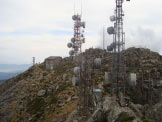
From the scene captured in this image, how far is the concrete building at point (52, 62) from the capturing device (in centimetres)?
7012

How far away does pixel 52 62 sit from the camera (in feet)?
248

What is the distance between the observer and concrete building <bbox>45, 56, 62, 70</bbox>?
230 ft

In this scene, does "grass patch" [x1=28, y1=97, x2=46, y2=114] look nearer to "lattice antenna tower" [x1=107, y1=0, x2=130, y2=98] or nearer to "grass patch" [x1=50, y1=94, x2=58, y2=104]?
"grass patch" [x1=50, y1=94, x2=58, y2=104]

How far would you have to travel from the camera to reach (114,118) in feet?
93.7

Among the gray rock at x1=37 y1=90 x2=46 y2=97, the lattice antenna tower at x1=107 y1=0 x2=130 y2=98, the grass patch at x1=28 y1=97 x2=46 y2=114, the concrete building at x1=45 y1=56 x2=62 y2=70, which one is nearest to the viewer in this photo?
the lattice antenna tower at x1=107 y1=0 x2=130 y2=98

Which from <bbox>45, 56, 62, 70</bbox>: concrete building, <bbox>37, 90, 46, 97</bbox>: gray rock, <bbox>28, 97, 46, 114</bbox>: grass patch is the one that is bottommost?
<bbox>28, 97, 46, 114</bbox>: grass patch

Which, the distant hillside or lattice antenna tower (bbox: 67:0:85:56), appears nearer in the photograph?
the distant hillside

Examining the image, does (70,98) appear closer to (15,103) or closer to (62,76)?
(62,76)

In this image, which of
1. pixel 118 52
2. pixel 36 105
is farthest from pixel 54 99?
pixel 118 52

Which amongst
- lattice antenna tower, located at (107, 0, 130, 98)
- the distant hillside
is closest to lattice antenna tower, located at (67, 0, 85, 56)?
the distant hillside

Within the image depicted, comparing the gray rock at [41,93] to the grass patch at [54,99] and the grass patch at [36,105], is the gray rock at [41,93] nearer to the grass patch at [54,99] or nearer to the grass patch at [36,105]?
the grass patch at [36,105]

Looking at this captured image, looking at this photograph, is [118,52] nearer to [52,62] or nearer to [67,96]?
[67,96]

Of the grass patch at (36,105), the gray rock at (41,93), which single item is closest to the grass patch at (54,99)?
the grass patch at (36,105)

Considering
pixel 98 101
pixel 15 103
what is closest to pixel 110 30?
pixel 98 101
